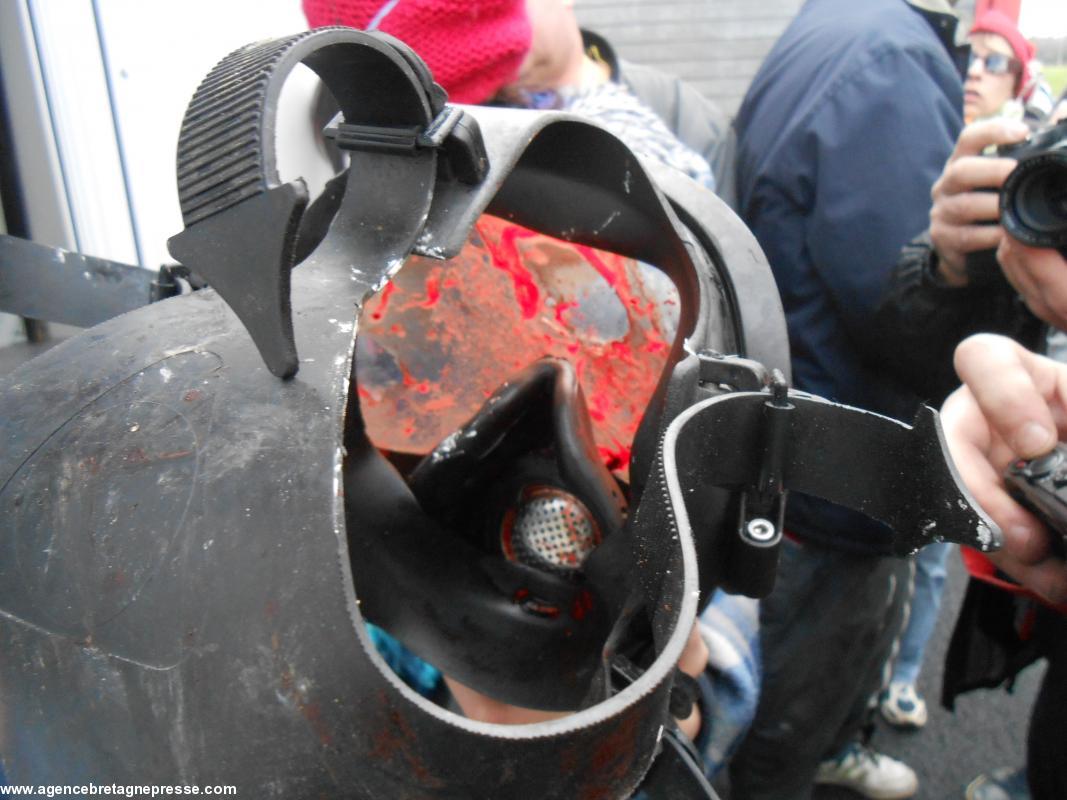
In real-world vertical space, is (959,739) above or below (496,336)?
below

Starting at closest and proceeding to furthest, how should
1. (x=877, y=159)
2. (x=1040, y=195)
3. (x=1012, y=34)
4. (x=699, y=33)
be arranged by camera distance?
(x=1040, y=195) → (x=877, y=159) → (x=1012, y=34) → (x=699, y=33)

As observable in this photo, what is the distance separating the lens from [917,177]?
1076 mm

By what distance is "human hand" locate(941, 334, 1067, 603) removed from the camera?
2.30 ft

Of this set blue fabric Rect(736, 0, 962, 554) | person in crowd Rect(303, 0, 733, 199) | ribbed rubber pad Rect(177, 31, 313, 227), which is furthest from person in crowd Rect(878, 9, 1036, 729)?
ribbed rubber pad Rect(177, 31, 313, 227)

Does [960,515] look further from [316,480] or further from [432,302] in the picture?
[432,302]

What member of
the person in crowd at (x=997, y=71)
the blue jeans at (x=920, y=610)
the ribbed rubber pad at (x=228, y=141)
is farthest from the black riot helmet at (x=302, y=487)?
the person in crowd at (x=997, y=71)

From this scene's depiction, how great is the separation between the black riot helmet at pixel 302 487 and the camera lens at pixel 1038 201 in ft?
1.47

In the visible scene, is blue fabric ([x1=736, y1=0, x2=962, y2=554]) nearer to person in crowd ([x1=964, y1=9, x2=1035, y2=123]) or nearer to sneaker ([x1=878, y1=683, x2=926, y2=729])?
sneaker ([x1=878, y1=683, x2=926, y2=729])

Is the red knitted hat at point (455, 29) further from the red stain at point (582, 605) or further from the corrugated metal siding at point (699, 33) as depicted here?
the corrugated metal siding at point (699, 33)

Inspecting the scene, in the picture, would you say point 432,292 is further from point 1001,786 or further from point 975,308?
point 1001,786

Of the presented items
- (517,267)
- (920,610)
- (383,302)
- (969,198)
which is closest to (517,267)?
(517,267)

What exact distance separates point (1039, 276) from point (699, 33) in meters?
2.75

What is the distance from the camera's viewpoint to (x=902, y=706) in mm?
1903

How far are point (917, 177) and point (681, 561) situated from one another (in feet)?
3.07
